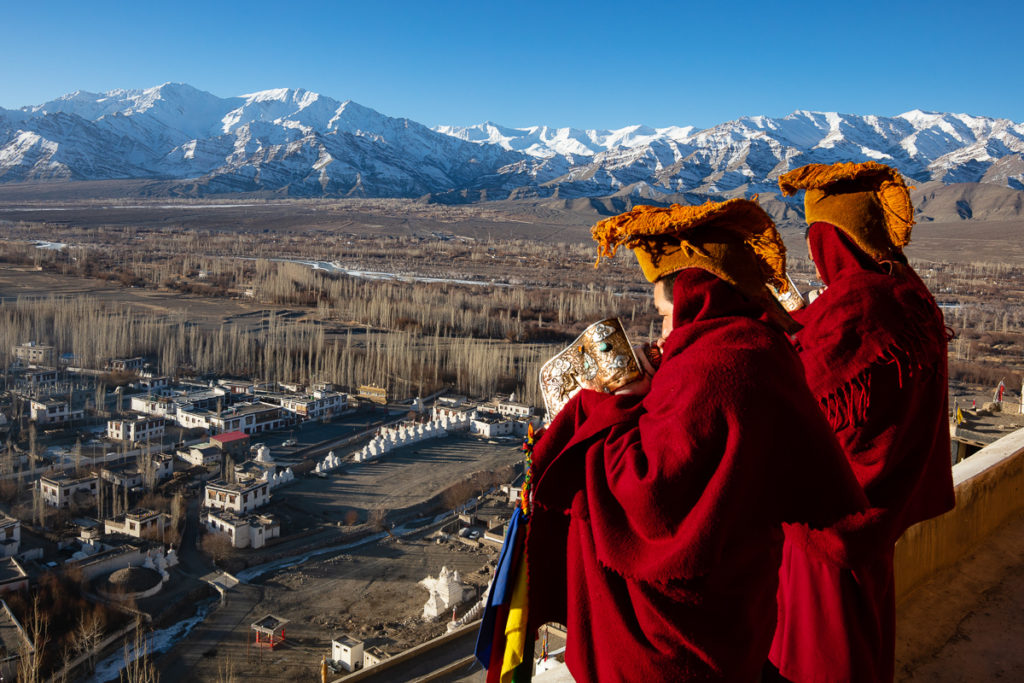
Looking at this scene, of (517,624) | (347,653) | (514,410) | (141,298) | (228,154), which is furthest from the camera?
(228,154)

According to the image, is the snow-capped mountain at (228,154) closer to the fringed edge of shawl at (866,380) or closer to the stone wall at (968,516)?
the stone wall at (968,516)

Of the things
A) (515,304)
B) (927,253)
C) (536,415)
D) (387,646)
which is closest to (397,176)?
(927,253)

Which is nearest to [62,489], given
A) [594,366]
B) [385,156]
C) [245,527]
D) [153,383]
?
[245,527]

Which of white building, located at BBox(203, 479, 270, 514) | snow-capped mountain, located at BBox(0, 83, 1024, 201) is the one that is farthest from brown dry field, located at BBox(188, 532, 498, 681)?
snow-capped mountain, located at BBox(0, 83, 1024, 201)

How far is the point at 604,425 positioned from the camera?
37.7 inches

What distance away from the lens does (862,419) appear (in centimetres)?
→ 122

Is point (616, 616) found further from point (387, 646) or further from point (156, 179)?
point (156, 179)

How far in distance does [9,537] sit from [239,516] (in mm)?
1999

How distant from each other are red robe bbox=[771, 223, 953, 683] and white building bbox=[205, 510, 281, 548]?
7.17m

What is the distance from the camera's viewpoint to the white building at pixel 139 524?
7.68 m

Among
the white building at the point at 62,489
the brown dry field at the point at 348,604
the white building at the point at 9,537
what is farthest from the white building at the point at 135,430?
the brown dry field at the point at 348,604

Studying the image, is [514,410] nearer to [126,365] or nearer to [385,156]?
[126,365]

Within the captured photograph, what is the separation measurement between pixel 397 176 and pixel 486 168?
70.8 feet

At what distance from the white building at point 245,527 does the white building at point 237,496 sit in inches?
7.6
